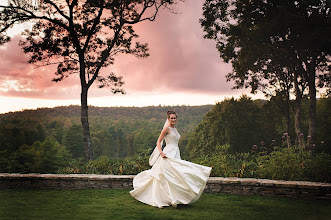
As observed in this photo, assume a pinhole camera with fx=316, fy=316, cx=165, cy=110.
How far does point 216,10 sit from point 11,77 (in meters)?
12.8

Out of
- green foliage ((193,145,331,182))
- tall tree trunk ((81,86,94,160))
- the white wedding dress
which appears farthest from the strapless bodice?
tall tree trunk ((81,86,94,160))

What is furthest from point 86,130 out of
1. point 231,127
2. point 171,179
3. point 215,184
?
point 231,127

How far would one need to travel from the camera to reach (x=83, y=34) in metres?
14.7

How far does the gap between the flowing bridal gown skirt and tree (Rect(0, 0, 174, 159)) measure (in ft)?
26.0

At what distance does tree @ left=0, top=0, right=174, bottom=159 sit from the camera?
1435cm

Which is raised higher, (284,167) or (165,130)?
(165,130)

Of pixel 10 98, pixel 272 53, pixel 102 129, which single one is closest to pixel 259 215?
pixel 10 98

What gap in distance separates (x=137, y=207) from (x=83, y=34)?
10.5 metres

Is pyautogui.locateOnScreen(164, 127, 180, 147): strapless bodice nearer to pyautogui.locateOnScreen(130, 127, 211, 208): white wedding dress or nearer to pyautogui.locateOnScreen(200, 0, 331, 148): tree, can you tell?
pyautogui.locateOnScreen(130, 127, 211, 208): white wedding dress

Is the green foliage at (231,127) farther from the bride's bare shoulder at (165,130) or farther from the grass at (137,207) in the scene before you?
the bride's bare shoulder at (165,130)

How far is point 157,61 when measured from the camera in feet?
71.0

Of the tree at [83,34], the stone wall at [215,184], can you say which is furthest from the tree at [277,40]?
the stone wall at [215,184]

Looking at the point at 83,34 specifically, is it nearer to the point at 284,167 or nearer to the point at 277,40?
the point at 284,167

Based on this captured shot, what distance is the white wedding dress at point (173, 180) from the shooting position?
609 centimetres
